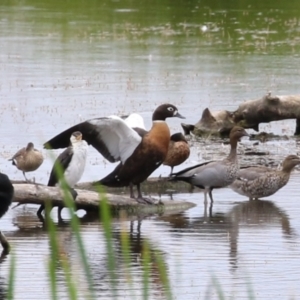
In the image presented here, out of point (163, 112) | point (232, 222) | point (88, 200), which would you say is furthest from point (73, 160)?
point (232, 222)

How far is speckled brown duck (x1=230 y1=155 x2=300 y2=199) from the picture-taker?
11961 millimetres

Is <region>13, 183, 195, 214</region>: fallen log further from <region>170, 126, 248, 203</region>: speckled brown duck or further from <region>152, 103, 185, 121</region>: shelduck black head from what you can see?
<region>152, 103, 185, 121</region>: shelduck black head

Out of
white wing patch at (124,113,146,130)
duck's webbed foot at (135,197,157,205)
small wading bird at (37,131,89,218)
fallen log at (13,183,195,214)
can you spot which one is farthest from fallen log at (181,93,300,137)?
small wading bird at (37,131,89,218)

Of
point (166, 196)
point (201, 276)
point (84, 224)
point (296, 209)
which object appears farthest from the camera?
point (166, 196)

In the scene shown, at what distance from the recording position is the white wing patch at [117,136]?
11305mm

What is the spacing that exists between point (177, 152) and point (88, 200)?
2.19 m

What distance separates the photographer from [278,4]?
3841cm

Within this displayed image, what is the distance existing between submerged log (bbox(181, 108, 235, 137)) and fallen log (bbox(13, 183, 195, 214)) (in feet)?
13.7

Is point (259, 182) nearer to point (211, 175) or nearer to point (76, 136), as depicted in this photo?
point (211, 175)

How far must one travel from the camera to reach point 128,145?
1171cm

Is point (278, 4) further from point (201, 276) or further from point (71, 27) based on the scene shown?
point (201, 276)

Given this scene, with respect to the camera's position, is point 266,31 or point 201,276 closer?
point 201,276

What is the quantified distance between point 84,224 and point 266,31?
2094 centimetres

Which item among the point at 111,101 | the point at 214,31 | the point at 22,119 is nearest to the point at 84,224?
the point at 22,119
